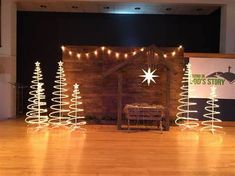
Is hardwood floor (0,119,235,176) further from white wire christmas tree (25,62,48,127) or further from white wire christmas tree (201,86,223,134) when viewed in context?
white wire christmas tree (201,86,223,134)

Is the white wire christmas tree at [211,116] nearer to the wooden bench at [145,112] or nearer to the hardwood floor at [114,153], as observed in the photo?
the hardwood floor at [114,153]

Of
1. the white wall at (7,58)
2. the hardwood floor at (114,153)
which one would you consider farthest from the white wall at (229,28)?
the white wall at (7,58)

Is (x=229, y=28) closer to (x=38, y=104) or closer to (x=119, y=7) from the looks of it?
(x=119, y=7)

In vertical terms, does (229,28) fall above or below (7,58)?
above

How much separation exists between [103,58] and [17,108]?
12.5 ft

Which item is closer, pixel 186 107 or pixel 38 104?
pixel 38 104

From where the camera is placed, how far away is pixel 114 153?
275 inches

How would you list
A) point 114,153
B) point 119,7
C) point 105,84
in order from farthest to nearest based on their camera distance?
point 119,7 → point 105,84 → point 114,153

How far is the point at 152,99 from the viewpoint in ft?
37.5

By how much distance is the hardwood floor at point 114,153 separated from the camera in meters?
5.75

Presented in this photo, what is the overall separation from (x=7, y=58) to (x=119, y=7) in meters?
4.04

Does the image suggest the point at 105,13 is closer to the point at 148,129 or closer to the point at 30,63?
the point at 30,63

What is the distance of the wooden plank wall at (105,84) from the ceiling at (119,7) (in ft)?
5.47

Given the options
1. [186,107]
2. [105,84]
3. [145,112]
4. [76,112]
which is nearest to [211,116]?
[186,107]
